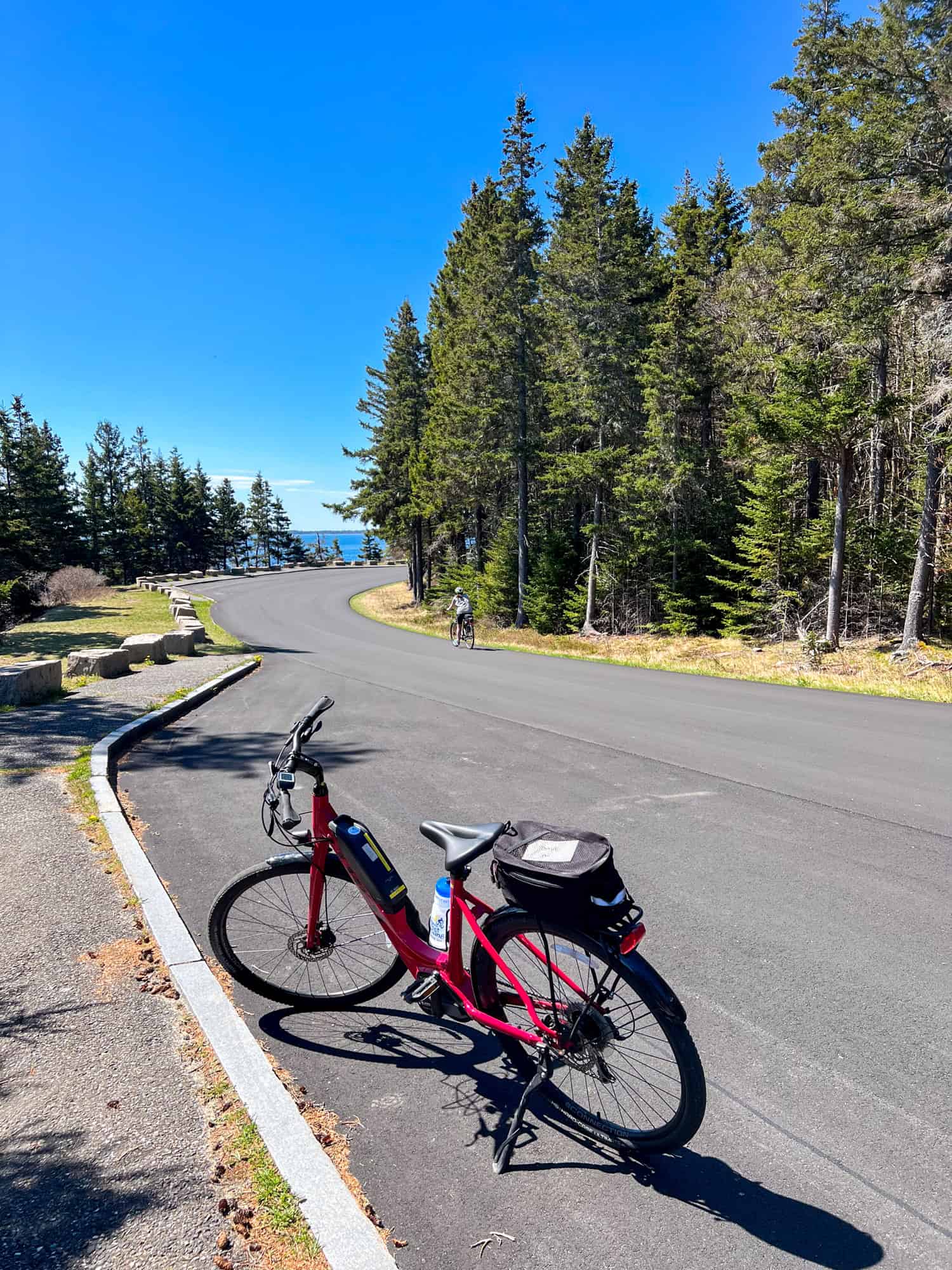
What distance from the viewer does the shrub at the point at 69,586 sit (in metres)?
34.9

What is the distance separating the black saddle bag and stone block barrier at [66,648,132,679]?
12.6 metres

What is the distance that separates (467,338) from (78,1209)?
100ft

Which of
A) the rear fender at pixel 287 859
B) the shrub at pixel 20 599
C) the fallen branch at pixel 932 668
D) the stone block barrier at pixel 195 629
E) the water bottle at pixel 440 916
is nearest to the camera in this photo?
the water bottle at pixel 440 916

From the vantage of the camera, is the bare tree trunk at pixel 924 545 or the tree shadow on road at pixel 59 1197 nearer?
the tree shadow on road at pixel 59 1197

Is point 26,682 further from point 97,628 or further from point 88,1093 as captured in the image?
point 97,628

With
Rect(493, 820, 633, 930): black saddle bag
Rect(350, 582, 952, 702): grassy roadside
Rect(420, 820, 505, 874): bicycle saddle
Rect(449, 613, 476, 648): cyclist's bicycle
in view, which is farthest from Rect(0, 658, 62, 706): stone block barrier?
Rect(449, 613, 476, 648): cyclist's bicycle

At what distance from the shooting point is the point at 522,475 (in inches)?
1118

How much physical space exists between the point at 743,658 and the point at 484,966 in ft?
59.5

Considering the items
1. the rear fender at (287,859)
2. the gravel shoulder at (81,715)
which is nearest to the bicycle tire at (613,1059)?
the rear fender at (287,859)

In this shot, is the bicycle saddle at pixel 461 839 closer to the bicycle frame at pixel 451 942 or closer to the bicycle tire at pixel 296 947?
the bicycle frame at pixel 451 942

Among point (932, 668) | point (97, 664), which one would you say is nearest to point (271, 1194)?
point (97, 664)

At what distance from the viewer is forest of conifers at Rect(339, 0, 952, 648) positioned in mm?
15977

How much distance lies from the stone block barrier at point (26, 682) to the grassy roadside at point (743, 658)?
12.6 metres

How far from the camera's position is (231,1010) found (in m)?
3.27
